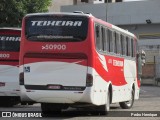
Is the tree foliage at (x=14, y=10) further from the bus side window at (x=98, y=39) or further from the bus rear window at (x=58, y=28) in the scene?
the bus side window at (x=98, y=39)

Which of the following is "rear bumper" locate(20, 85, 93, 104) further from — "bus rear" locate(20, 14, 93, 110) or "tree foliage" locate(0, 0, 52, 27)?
"tree foliage" locate(0, 0, 52, 27)

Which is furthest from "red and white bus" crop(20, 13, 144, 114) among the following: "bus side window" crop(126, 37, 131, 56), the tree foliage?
the tree foliage

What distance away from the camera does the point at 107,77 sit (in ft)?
56.7

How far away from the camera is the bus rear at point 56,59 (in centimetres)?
1552

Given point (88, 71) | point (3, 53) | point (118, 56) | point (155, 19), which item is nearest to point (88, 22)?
point (88, 71)

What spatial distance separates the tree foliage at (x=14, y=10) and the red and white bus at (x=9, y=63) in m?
14.8

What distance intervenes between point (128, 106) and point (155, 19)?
37.4m

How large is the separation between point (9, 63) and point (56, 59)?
468 cm

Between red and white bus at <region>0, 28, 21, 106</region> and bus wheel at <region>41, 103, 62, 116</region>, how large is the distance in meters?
2.46

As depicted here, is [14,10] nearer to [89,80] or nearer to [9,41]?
[9,41]

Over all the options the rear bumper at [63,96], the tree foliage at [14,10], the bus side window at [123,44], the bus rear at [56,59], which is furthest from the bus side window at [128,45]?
the tree foliage at [14,10]

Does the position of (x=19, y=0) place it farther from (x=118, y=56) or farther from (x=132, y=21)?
(x=132, y=21)

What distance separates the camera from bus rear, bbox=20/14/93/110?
50.9 ft

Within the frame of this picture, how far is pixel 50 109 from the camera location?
17.6 m
